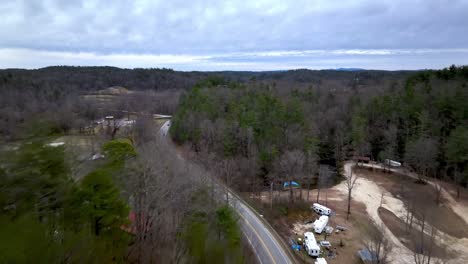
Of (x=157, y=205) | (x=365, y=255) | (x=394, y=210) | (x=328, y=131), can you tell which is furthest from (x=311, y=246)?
(x=328, y=131)

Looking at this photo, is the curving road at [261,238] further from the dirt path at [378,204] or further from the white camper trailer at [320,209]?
the dirt path at [378,204]

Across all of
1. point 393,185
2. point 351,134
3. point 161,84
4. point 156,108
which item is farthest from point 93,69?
point 393,185

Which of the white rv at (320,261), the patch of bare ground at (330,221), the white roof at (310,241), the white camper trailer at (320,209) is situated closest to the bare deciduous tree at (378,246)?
the patch of bare ground at (330,221)

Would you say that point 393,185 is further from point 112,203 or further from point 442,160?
point 112,203

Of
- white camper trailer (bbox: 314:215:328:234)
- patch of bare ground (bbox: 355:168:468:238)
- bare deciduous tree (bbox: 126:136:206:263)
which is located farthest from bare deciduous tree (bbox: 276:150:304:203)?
bare deciduous tree (bbox: 126:136:206:263)

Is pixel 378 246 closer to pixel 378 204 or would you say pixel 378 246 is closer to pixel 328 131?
pixel 378 204

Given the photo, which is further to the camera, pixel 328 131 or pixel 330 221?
pixel 328 131
